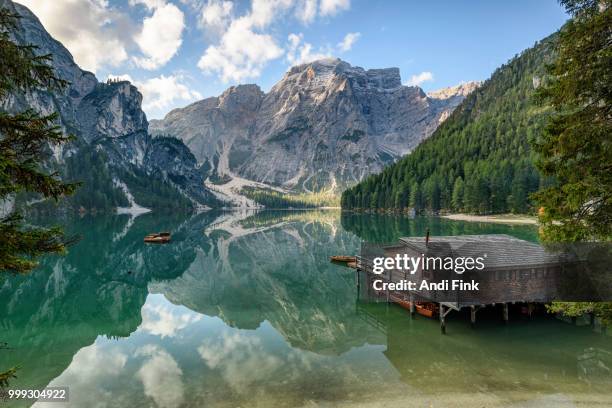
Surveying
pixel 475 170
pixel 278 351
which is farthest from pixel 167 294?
pixel 475 170

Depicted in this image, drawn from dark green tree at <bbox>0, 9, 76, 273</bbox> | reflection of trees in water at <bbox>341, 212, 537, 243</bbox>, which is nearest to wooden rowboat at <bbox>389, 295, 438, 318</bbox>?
dark green tree at <bbox>0, 9, 76, 273</bbox>

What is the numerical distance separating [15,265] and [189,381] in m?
14.0

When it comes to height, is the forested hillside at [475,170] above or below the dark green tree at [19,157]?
above

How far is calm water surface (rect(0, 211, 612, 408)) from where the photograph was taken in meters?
18.1

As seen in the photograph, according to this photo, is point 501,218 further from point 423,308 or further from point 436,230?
point 423,308

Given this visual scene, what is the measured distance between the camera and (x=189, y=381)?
20.0 metres

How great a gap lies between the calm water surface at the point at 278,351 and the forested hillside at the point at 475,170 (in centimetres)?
9763

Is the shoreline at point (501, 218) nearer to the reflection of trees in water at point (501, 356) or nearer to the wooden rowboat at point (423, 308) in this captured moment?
the wooden rowboat at point (423, 308)

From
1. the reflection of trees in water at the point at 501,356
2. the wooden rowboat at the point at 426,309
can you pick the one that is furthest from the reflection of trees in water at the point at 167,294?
the wooden rowboat at the point at 426,309

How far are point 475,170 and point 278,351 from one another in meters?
133

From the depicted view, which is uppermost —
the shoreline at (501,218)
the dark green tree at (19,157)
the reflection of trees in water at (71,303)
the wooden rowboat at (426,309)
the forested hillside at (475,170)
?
the forested hillside at (475,170)

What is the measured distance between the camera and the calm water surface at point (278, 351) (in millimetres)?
18094

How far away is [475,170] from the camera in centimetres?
13850

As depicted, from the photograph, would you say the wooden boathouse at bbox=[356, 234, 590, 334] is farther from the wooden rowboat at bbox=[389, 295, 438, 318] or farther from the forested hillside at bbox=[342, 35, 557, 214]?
the forested hillside at bbox=[342, 35, 557, 214]
